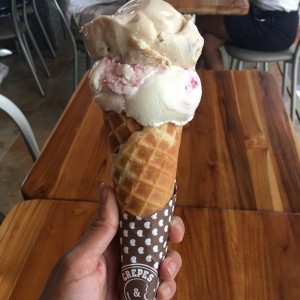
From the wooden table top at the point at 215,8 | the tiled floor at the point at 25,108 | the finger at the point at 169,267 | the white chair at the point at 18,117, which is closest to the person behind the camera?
the finger at the point at 169,267

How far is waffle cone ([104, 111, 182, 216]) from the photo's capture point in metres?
0.72

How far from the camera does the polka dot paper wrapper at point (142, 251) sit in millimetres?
753

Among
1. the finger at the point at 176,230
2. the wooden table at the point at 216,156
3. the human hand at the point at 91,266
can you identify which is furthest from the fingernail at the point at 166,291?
the wooden table at the point at 216,156

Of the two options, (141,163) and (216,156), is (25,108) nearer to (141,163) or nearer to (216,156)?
(216,156)

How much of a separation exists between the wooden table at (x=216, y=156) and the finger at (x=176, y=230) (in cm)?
13

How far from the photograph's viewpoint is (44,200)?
1027mm

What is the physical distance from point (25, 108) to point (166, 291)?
2.80 m

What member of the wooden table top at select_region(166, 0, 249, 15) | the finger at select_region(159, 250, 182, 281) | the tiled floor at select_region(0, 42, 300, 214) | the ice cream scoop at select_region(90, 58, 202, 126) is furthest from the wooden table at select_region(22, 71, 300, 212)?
the tiled floor at select_region(0, 42, 300, 214)

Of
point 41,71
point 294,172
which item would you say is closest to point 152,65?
point 294,172

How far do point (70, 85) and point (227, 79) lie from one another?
230 centimetres

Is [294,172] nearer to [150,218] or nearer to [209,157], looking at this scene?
[209,157]

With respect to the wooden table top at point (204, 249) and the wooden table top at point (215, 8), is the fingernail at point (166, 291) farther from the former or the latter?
the wooden table top at point (215, 8)

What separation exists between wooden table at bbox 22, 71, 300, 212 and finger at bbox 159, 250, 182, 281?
206 mm

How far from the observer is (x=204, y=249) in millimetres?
883
